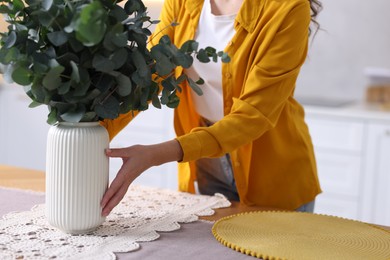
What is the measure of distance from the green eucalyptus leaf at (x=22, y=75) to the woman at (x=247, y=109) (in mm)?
357

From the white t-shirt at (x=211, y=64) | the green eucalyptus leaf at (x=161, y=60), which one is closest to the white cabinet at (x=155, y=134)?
the white t-shirt at (x=211, y=64)

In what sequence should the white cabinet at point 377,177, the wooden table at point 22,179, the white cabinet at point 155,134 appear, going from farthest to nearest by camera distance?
the white cabinet at point 155,134
the white cabinet at point 377,177
the wooden table at point 22,179

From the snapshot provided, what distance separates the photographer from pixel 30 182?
71.8 inches

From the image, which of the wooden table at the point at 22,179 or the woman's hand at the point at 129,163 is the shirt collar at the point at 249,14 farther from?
the wooden table at the point at 22,179

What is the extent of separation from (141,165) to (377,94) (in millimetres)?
2538

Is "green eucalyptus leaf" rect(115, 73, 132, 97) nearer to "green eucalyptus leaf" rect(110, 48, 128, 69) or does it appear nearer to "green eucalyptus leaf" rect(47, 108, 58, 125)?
"green eucalyptus leaf" rect(110, 48, 128, 69)

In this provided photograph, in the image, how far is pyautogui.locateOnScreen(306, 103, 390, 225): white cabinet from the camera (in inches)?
131

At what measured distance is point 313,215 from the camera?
159cm

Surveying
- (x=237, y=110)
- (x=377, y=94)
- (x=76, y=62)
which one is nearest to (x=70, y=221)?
(x=76, y=62)

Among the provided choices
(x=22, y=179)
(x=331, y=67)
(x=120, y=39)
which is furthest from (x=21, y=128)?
(x=120, y=39)

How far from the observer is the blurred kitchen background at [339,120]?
3.37 metres

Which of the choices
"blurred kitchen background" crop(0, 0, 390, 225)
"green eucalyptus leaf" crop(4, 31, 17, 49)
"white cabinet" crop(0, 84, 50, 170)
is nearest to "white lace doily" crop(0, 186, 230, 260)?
"green eucalyptus leaf" crop(4, 31, 17, 49)

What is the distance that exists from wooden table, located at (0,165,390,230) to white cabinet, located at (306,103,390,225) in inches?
68.7

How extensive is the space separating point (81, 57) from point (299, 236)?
1.84 feet
